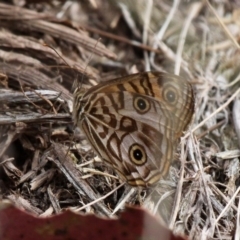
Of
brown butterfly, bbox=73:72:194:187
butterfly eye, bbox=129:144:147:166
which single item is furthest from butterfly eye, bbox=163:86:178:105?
butterfly eye, bbox=129:144:147:166

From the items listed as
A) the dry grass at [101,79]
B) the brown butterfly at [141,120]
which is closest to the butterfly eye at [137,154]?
the brown butterfly at [141,120]

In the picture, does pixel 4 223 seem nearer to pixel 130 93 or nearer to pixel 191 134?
pixel 130 93

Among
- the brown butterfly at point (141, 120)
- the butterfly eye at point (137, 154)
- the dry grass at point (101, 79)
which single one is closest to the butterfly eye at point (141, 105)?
the brown butterfly at point (141, 120)

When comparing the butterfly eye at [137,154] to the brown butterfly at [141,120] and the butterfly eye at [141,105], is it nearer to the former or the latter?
the brown butterfly at [141,120]

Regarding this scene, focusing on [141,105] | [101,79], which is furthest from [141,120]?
[101,79]

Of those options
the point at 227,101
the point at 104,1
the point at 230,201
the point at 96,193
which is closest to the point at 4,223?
the point at 96,193

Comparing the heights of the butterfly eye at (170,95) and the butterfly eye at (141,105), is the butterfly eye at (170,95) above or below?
above

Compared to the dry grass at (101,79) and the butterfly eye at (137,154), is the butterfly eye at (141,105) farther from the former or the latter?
the dry grass at (101,79)

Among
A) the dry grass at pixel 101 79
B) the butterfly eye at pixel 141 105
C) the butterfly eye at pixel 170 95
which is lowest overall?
the dry grass at pixel 101 79
